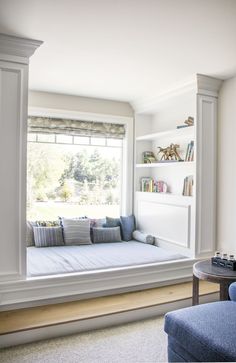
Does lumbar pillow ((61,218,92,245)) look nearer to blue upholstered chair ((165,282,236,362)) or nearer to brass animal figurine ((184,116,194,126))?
brass animal figurine ((184,116,194,126))

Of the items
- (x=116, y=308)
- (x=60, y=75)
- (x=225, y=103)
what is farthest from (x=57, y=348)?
(x=225, y=103)

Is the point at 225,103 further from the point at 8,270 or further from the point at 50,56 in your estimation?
the point at 8,270

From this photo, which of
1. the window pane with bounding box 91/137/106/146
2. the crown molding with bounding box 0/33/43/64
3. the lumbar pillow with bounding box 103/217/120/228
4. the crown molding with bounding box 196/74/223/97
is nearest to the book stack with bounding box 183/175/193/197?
the crown molding with bounding box 196/74/223/97

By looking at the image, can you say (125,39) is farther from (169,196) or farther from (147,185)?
(147,185)

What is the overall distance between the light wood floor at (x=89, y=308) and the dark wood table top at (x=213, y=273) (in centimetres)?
49

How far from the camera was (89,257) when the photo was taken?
360cm

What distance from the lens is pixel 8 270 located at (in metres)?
2.77

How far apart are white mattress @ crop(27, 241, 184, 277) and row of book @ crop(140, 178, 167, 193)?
85 cm

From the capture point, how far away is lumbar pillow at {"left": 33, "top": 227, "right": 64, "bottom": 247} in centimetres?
417

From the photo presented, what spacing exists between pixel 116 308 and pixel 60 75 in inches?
101

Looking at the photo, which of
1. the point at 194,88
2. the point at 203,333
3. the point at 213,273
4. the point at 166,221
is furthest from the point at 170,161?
the point at 203,333

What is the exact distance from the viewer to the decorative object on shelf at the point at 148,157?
489cm

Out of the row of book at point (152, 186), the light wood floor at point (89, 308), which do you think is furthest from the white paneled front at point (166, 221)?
the light wood floor at point (89, 308)

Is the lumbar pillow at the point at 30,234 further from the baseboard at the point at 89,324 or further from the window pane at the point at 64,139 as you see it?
the baseboard at the point at 89,324
